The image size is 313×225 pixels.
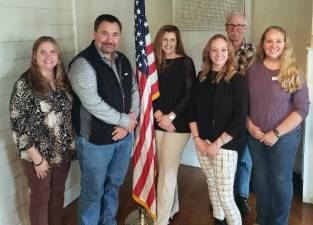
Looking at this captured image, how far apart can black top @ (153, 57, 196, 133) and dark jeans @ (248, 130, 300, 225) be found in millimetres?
492

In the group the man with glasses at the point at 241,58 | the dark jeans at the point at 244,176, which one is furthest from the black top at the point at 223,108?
the dark jeans at the point at 244,176

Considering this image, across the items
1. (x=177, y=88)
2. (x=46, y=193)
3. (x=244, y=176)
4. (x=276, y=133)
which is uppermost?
(x=177, y=88)

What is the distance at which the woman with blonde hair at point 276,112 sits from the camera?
7.13ft

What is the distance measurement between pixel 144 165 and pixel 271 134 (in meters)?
0.94

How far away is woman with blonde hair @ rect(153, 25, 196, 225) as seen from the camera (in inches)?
98.6

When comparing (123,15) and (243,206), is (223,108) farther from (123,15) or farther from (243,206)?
(123,15)

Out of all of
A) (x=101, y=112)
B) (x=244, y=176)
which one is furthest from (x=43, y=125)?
(x=244, y=176)

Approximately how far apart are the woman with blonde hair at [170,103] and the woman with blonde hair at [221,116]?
155 millimetres

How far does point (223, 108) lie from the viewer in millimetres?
2230

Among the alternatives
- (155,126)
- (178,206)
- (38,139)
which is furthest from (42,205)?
(178,206)

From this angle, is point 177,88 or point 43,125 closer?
point 43,125

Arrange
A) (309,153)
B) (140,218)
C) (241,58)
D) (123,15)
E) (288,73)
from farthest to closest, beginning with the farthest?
(123,15), (309,153), (140,218), (241,58), (288,73)

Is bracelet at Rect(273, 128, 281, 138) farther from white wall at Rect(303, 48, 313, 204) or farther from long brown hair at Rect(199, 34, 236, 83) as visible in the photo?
white wall at Rect(303, 48, 313, 204)

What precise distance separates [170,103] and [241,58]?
0.62 m
